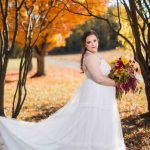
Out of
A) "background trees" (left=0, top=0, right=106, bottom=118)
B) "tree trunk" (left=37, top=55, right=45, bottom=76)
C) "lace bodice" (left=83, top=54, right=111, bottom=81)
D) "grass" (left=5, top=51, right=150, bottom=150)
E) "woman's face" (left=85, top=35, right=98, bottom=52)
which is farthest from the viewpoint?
"tree trunk" (left=37, top=55, right=45, bottom=76)

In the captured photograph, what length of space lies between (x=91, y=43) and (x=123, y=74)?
0.70m

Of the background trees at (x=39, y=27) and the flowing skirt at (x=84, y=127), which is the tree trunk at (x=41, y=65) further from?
the flowing skirt at (x=84, y=127)

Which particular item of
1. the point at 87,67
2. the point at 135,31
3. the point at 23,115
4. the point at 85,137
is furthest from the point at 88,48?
the point at 23,115

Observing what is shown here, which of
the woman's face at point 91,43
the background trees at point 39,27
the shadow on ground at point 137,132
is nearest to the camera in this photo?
the woman's face at point 91,43

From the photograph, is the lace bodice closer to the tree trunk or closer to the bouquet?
the bouquet

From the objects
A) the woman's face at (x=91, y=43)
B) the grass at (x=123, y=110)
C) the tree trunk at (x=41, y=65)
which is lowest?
the grass at (x=123, y=110)

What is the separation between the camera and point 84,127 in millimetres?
7043

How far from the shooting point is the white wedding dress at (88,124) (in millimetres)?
6961

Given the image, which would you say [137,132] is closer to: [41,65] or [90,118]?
[90,118]

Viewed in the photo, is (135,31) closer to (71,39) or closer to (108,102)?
(108,102)

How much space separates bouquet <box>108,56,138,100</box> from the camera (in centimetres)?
700

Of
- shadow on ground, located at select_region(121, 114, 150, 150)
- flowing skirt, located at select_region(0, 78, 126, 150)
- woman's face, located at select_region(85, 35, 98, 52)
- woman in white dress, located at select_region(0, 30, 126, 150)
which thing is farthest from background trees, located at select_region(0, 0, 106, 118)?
woman's face, located at select_region(85, 35, 98, 52)

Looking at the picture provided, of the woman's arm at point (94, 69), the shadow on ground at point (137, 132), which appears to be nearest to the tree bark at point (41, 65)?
the shadow on ground at point (137, 132)

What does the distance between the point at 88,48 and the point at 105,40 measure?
72.5 m
